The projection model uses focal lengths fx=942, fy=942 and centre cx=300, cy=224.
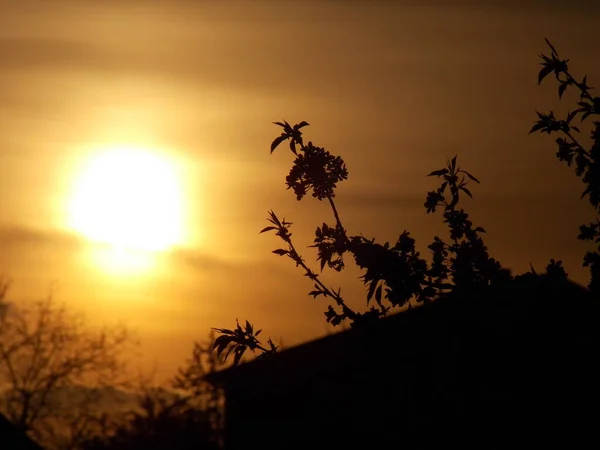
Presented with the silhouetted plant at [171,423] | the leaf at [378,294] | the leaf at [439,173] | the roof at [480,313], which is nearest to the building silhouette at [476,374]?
the roof at [480,313]

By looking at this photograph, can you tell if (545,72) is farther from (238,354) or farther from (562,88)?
(238,354)

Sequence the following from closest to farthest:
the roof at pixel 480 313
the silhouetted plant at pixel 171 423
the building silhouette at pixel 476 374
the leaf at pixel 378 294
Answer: the building silhouette at pixel 476 374, the roof at pixel 480 313, the leaf at pixel 378 294, the silhouetted plant at pixel 171 423

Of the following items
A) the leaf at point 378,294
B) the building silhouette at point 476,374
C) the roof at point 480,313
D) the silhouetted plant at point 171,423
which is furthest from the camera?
the silhouetted plant at point 171,423

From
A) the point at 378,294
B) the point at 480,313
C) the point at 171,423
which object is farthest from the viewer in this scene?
the point at 171,423

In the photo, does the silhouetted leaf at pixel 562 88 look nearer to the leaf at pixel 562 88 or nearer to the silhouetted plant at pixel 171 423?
the leaf at pixel 562 88

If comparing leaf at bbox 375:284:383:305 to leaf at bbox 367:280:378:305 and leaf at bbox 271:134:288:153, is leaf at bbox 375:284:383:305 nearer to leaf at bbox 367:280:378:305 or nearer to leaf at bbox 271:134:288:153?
leaf at bbox 367:280:378:305

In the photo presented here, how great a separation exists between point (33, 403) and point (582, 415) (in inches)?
1518

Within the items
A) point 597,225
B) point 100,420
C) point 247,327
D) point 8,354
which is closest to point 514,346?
point 597,225

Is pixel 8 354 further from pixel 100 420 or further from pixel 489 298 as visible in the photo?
pixel 489 298

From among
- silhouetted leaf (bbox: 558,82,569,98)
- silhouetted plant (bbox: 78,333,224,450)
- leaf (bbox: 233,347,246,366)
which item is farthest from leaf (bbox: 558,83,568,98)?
silhouetted plant (bbox: 78,333,224,450)

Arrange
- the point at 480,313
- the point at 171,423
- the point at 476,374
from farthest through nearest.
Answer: the point at 171,423, the point at 480,313, the point at 476,374

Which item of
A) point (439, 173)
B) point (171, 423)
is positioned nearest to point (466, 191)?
point (439, 173)

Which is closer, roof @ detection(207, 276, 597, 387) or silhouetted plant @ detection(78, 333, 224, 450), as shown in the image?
roof @ detection(207, 276, 597, 387)

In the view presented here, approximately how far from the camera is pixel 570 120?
6.58 m
